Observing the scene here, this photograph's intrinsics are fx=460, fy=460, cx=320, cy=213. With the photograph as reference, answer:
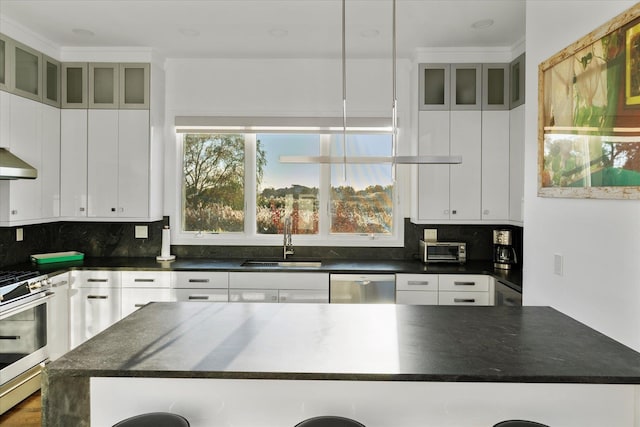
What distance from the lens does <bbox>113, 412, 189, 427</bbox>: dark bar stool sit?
4.83 feet

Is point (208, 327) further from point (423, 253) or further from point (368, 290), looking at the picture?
point (423, 253)

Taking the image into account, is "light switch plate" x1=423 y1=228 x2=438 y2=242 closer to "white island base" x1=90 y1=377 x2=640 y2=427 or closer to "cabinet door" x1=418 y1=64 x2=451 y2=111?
"cabinet door" x1=418 y1=64 x2=451 y2=111

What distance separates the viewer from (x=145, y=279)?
3.89 m

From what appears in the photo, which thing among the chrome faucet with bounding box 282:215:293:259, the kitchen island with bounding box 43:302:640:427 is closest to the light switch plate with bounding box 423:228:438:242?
the chrome faucet with bounding box 282:215:293:259

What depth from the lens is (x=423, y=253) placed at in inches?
165

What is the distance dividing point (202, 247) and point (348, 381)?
3.14 metres

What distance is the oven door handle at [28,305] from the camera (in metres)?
3.05

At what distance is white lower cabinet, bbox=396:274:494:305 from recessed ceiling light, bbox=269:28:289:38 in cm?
216

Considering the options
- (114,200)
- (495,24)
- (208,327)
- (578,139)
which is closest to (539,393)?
(578,139)

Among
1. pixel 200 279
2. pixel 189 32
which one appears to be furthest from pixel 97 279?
pixel 189 32

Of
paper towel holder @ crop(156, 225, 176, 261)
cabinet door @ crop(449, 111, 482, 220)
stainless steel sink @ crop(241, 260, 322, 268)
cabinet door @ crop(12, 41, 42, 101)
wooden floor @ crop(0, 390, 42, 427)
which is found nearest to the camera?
wooden floor @ crop(0, 390, 42, 427)

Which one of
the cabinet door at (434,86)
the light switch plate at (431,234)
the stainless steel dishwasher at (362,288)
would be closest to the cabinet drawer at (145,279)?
the stainless steel dishwasher at (362,288)

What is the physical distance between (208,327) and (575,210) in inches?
69.5

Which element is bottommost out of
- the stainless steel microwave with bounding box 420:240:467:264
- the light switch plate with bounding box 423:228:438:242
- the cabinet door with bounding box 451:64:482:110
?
the stainless steel microwave with bounding box 420:240:467:264
